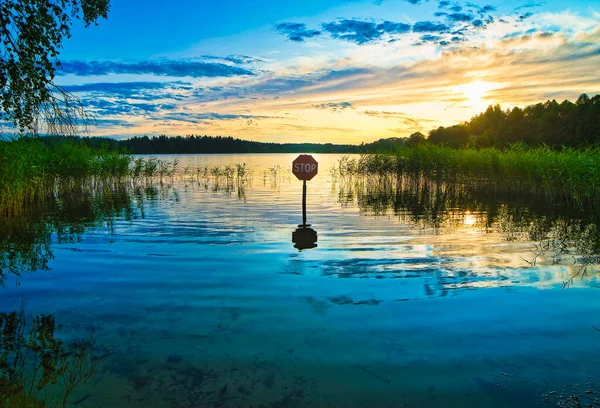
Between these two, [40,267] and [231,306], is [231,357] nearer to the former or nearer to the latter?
[231,306]

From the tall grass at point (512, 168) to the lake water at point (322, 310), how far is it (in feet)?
21.0

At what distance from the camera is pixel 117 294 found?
765 cm

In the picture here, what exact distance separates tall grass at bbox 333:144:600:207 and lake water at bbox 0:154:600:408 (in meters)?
6.40

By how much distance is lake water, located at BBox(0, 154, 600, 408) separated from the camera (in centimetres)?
452

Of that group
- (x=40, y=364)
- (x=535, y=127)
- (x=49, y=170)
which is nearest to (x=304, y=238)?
(x=40, y=364)

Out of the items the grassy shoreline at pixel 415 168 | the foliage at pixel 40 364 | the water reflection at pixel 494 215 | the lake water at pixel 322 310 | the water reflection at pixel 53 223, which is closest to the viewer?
the foliage at pixel 40 364

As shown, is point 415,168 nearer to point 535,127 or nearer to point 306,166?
point 306,166

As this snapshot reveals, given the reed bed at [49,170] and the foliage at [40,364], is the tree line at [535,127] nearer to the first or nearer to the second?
the reed bed at [49,170]

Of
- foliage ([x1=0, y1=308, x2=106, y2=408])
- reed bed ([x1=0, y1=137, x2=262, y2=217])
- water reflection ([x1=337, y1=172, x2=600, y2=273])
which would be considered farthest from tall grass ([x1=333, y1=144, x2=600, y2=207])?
foliage ([x1=0, y1=308, x2=106, y2=408])

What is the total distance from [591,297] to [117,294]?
8.80m

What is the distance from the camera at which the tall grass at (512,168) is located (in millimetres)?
20125

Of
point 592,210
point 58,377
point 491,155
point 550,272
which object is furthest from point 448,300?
point 491,155

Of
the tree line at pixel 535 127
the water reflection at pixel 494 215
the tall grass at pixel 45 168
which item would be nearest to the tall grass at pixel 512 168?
the water reflection at pixel 494 215

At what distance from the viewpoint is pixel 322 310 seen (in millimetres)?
6848
